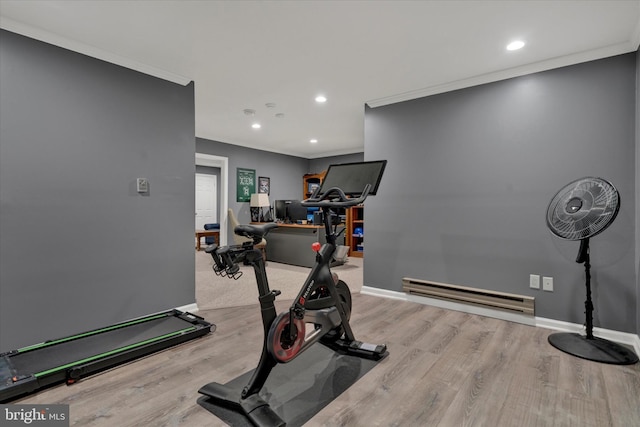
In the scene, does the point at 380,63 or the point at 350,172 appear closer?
the point at 350,172

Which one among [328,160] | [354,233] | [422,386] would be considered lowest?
[422,386]

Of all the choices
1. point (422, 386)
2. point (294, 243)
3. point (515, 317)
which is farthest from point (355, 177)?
point (294, 243)

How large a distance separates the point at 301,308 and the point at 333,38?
207cm

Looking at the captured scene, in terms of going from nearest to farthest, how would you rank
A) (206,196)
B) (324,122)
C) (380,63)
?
1. (380,63)
2. (324,122)
3. (206,196)

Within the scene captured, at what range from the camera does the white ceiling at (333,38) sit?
212 cm

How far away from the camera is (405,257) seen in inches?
146

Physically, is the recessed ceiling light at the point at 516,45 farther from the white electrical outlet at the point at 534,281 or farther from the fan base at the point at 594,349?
the fan base at the point at 594,349

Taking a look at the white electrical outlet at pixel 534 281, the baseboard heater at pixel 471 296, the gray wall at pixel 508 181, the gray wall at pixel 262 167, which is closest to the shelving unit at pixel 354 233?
the gray wall at pixel 262 167

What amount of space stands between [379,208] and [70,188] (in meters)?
3.08

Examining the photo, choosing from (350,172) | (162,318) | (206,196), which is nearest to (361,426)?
(350,172)

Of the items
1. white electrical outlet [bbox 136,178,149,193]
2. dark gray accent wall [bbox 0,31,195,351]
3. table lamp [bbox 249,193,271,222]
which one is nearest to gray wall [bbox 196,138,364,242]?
table lamp [bbox 249,193,271,222]

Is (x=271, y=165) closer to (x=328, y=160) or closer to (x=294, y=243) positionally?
(x=328, y=160)

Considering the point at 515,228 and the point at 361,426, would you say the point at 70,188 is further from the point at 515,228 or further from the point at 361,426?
the point at 515,228

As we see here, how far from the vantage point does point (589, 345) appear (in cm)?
245
